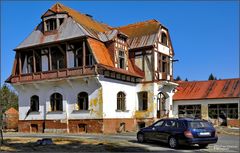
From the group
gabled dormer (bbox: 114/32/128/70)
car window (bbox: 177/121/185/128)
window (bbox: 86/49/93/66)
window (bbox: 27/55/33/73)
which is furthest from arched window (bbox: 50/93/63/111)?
car window (bbox: 177/121/185/128)

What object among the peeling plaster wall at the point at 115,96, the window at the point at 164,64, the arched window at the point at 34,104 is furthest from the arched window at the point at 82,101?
the window at the point at 164,64

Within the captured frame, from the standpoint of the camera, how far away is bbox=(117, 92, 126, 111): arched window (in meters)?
32.2

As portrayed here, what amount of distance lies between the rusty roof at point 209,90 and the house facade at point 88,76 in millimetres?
6222

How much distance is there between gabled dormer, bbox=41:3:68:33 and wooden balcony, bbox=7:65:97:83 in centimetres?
394

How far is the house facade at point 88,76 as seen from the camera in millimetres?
29938

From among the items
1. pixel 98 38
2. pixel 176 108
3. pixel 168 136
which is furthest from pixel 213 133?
pixel 176 108

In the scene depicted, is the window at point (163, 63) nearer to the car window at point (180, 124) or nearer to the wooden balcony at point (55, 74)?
the wooden balcony at point (55, 74)

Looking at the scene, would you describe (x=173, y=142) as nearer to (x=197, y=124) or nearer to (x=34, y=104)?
(x=197, y=124)

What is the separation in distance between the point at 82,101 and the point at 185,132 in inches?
577

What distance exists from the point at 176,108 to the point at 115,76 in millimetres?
13765

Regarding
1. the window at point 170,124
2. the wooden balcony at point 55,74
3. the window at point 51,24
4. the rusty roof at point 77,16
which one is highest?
the rusty roof at point 77,16

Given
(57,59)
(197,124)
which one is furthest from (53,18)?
(197,124)

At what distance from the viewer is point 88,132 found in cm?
3012

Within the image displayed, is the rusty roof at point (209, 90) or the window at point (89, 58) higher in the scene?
the window at point (89, 58)
